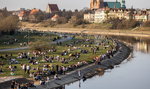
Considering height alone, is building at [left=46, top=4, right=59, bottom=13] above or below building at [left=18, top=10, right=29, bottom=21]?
above

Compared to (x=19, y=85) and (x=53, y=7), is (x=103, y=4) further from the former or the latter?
(x=19, y=85)

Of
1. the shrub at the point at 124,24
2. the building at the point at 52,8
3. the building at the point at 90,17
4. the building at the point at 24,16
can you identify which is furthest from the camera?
the building at the point at 52,8

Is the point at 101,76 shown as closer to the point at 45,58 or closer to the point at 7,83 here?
the point at 45,58

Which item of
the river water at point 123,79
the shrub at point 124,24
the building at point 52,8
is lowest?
the shrub at point 124,24

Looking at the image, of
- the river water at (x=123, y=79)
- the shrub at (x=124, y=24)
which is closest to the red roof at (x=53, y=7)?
the shrub at (x=124, y=24)

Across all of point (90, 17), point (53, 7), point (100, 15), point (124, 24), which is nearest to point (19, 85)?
point (124, 24)

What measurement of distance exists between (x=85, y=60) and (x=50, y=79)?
39.2 ft

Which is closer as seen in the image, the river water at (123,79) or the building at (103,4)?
the river water at (123,79)

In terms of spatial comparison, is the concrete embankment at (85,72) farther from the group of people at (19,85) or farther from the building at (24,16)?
the building at (24,16)

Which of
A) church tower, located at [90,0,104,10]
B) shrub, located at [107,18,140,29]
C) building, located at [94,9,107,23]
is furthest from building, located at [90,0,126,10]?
shrub, located at [107,18,140,29]

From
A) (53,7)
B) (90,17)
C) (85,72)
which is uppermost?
(53,7)

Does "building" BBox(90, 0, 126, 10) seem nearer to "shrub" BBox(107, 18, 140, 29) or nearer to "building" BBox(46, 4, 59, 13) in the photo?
"building" BBox(46, 4, 59, 13)

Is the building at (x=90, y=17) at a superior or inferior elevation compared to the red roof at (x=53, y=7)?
inferior

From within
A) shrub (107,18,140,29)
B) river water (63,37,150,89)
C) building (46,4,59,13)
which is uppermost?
building (46,4,59,13)
